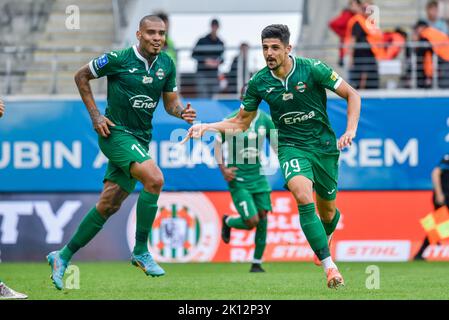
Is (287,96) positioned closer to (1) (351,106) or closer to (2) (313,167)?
(1) (351,106)

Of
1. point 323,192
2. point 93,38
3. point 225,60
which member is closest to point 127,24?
point 93,38

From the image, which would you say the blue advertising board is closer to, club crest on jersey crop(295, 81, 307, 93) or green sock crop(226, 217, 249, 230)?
green sock crop(226, 217, 249, 230)

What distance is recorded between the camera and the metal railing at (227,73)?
1927 cm

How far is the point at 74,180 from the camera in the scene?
61.1 ft

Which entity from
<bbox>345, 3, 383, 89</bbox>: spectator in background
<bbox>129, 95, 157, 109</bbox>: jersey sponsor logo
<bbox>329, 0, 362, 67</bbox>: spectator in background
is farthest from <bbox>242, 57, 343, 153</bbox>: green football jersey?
<bbox>329, 0, 362, 67</bbox>: spectator in background

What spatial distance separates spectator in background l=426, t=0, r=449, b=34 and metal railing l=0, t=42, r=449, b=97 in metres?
0.59

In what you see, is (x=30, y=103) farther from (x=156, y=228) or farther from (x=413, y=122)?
(x=413, y=122)

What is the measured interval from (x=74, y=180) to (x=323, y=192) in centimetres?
772

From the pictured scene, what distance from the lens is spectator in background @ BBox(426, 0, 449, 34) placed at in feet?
64.8

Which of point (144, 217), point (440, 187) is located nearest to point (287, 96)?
point (144, 217)

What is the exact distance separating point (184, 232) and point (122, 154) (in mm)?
7181

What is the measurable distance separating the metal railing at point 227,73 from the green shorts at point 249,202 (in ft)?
12.3

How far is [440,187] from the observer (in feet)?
59.7

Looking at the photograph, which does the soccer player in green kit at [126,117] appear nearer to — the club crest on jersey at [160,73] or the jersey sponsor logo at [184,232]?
the club crest on jersey at [160,73]
